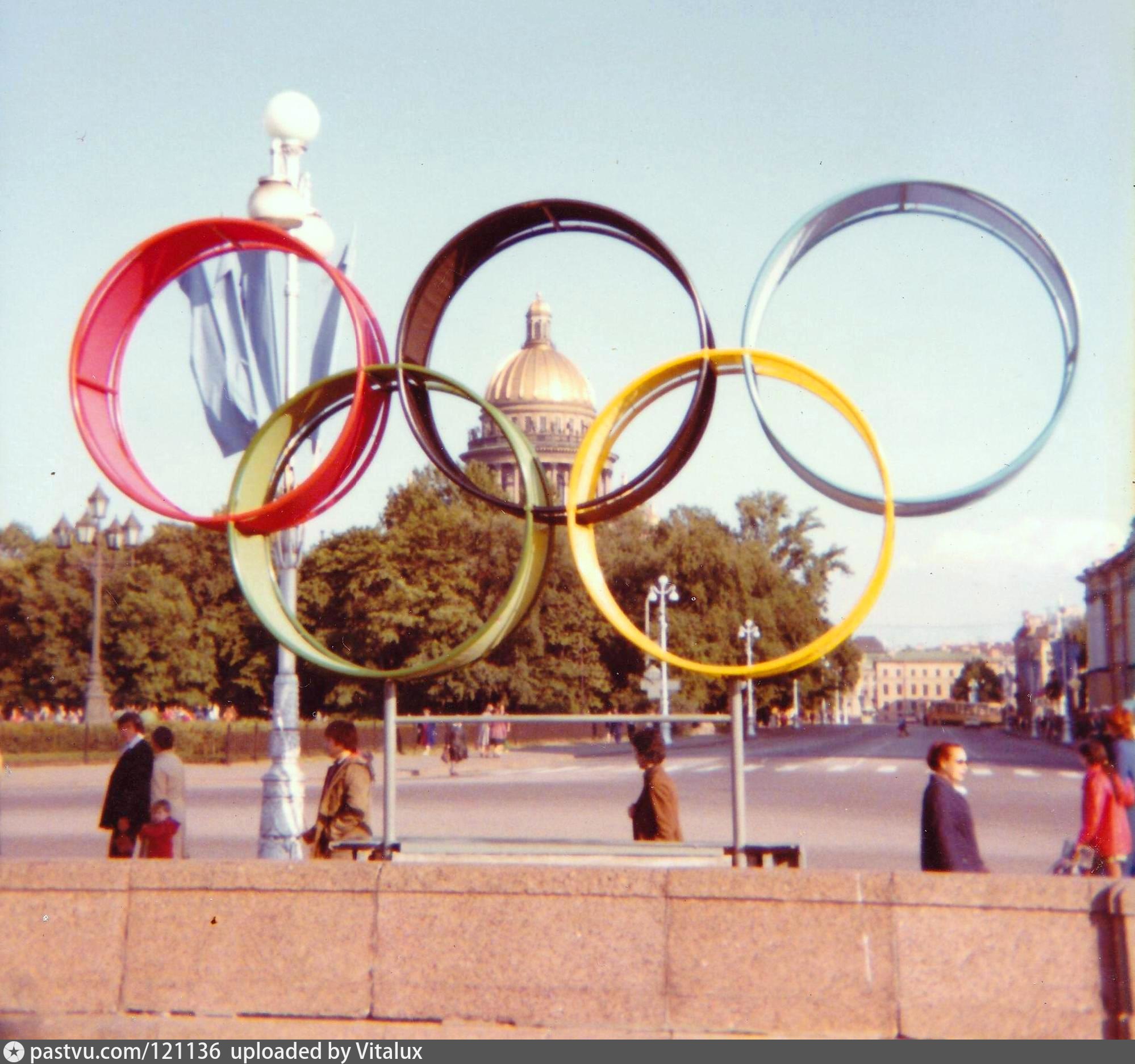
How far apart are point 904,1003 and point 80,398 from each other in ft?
21.4

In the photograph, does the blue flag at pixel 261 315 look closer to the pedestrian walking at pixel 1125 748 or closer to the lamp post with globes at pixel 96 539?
the pedestrian walking at pixel 1125 748

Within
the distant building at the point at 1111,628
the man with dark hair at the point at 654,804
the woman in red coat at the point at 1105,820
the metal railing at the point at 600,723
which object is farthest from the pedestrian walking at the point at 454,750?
the distant building at the point at 1111,628

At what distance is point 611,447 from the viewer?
962cm

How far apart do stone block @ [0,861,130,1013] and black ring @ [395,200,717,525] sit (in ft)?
11.2

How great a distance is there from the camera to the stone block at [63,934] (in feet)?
26.1

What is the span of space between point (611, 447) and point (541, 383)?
10902cm

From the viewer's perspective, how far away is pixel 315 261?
9438mm

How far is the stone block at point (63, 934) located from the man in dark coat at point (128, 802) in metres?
3.45

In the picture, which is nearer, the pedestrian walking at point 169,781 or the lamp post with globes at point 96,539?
the pedestrian walking at point 169,781

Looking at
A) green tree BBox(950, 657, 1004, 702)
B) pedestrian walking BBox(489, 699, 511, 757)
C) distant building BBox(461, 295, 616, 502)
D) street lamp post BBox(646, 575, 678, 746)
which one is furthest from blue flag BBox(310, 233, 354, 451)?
green tree BBox(950, 657, 1004, 702)

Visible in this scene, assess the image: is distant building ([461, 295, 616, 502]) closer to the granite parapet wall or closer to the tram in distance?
the tram in distance

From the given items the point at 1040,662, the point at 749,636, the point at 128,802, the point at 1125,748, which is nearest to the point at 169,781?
the point at 128,802

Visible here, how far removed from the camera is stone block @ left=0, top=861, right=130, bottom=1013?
794 centimetres
